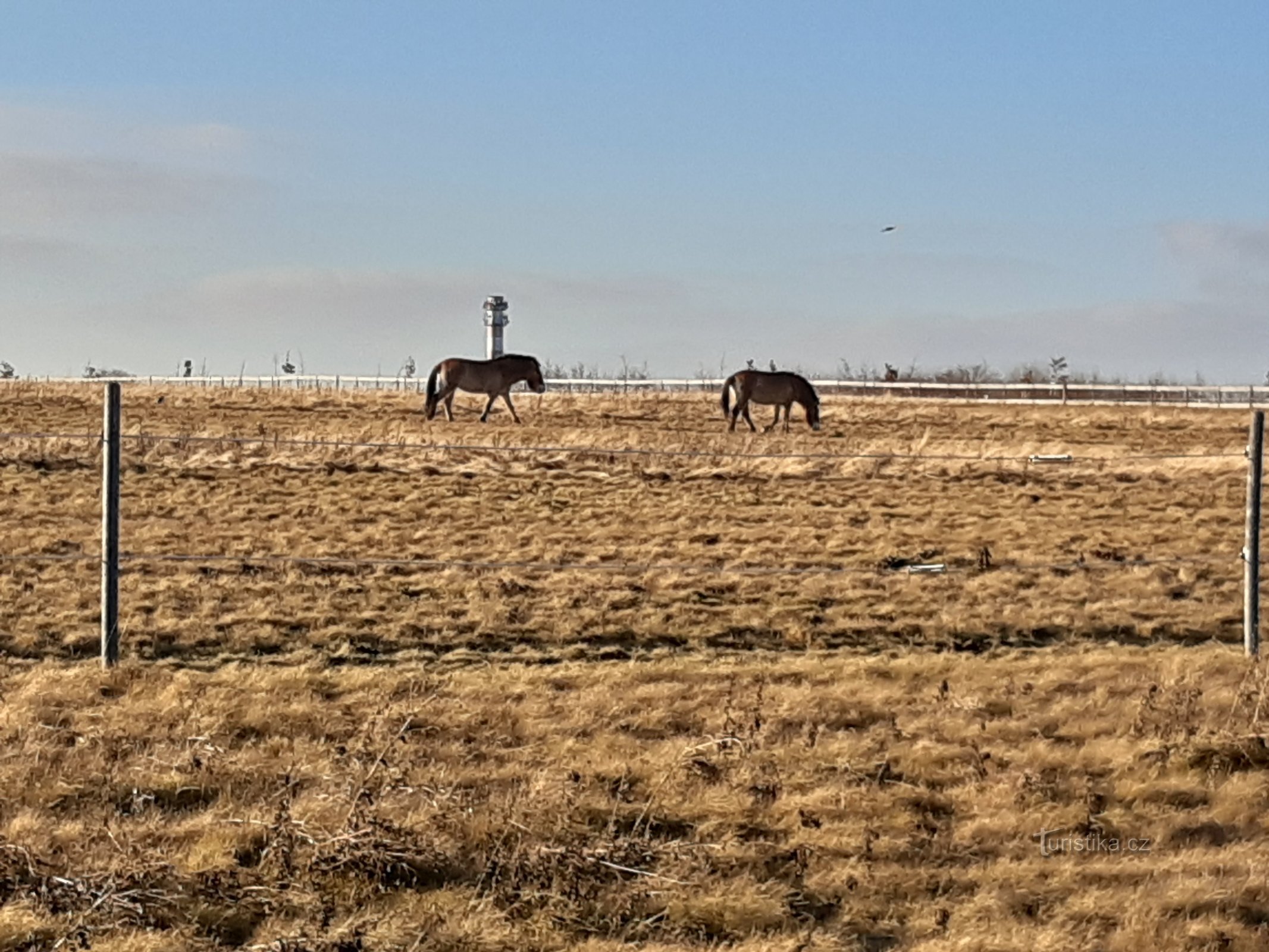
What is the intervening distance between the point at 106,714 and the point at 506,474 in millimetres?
12435

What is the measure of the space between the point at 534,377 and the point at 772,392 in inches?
240

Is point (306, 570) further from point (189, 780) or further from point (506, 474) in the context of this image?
point (506, 474)

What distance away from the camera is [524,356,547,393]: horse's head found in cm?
3125

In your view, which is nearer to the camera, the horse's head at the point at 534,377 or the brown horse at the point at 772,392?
the brown horse at the point at 772,392

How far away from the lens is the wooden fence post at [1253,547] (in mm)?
8094

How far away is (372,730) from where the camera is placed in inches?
243

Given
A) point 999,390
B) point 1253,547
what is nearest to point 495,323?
point 999,390

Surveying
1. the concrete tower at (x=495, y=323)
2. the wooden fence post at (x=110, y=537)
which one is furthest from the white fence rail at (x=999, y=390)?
the wooden fence post at (x=110, y=537)

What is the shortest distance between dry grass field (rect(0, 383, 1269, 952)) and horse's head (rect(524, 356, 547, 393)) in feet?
56.0

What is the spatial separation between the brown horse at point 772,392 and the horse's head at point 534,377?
16.9 feet

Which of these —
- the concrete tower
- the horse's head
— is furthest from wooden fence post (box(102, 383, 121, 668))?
the concrete tower

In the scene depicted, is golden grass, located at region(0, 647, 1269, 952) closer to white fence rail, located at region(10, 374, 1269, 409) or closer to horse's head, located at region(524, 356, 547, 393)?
horse's head, located at region(524, 356, 547, 393)

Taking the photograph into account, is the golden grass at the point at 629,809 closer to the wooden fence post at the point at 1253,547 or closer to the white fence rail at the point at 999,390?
the wooden fence post at the point at 1253,547

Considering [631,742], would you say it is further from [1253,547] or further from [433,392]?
[433,392]
